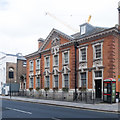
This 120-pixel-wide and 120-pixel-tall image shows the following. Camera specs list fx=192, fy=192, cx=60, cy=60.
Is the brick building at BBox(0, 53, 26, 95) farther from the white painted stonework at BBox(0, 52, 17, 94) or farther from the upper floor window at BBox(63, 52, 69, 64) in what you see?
the upper floor window at BBox(63, 52, 69, 64)

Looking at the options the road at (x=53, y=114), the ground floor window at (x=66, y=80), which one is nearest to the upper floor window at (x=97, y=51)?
the ground floor window at (x=66, y=80)

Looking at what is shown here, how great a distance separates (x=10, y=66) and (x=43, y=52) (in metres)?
16.0

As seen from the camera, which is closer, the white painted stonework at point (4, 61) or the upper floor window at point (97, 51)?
the upper floor window at point (97, 51)

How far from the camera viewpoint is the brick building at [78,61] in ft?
77.0

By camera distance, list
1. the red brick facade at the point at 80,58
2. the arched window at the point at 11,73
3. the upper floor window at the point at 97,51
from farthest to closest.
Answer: the arched window at the point at 11,73
the upper floor window at the point at 97,51
the red brick facade at the point at 80,58

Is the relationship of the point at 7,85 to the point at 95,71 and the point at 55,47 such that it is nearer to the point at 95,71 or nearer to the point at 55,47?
the point at 55,47

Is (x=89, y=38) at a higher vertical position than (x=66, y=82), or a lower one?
higher

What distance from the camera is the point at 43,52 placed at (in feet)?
115

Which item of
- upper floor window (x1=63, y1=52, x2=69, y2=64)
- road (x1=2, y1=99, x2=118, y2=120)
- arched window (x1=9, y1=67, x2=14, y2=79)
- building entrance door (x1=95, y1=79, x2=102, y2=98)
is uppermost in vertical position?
upper floor window (x1=63, y1=52, x2=69, y2=64)

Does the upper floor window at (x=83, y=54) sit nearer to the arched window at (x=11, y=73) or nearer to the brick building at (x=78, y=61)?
the brick building at (x=78, y=61)

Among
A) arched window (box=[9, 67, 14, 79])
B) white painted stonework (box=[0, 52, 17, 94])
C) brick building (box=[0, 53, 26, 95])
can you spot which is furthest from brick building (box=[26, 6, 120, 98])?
white painted stonework (box=[0, 52, 17, 94])

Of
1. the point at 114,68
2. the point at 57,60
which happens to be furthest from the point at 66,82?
the point at 114,68

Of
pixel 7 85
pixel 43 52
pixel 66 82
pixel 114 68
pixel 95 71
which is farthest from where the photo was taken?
pixel 7 85

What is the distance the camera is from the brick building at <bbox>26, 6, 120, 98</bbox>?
77.0ft
